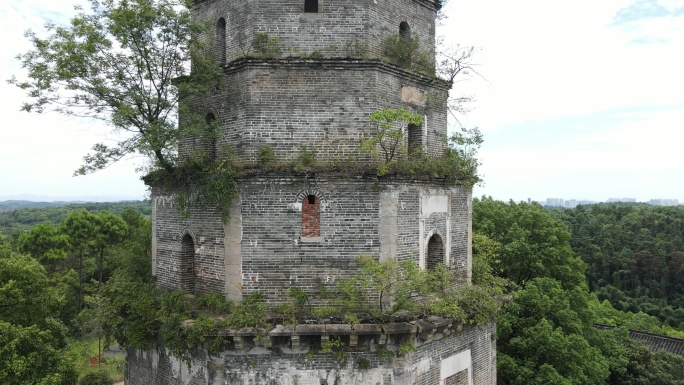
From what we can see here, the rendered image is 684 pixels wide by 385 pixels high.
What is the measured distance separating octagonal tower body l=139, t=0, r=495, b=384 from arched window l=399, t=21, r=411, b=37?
1.10 feet

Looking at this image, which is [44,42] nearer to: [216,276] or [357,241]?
[216,276]

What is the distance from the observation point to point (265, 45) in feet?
37.6

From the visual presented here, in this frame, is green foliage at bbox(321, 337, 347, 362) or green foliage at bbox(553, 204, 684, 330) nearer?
green foliage at bbox(321, 337, 347, 362)

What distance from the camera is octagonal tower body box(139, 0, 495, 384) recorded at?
35.9ft

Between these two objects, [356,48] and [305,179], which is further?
[356,48]

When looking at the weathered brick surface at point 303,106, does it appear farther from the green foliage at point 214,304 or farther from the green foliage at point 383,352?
the green foliage at point 383,352

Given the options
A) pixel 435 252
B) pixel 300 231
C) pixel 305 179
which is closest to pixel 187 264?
pixel 300 231

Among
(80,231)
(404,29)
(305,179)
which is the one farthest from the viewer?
(80,231)

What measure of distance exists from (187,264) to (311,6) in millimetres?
7231

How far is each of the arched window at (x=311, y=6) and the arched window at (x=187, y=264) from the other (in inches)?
252

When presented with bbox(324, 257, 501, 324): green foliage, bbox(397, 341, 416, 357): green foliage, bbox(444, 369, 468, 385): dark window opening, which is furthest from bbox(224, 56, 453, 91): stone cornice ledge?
bbox(444, 369, 468, 385): dark window opening

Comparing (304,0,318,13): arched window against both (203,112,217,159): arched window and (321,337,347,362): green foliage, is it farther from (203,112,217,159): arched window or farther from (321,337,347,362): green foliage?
(321,337,347,362): green foliage

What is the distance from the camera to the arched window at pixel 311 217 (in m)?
11.0

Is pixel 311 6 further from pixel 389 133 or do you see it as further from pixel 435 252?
pixel 435 252
